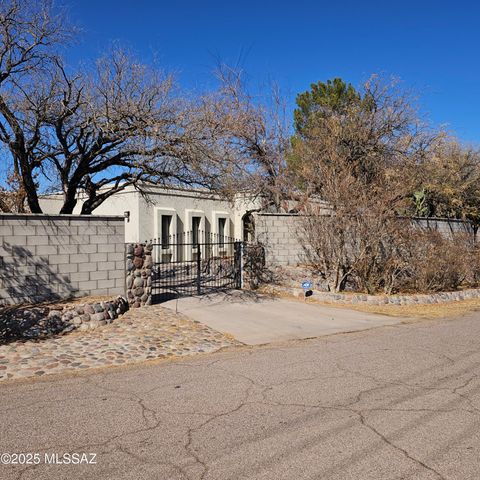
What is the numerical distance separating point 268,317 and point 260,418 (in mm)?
Answer: 6402

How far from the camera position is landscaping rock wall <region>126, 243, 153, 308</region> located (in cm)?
1130

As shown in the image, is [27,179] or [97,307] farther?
[27,179]

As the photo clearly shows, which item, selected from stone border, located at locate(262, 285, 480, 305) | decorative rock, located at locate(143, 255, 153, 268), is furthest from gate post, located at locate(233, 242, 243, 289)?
decorative rock, located at locate(143, 255, 153, 268)

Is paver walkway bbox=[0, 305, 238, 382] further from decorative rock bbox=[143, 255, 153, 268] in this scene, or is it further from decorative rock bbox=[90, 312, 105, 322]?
decorative rock bbox=[143, 255, 153, 268]

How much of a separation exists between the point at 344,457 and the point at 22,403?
12.4 ft

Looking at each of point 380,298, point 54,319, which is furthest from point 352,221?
point 54,319

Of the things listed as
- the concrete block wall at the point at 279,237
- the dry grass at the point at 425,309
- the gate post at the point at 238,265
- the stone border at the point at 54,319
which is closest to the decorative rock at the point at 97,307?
the stone border at the point at 54,319

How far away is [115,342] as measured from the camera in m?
8.30

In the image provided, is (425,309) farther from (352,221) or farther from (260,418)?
(260,418)

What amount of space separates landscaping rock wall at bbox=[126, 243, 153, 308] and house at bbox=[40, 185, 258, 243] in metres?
7.99

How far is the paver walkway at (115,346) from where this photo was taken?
22.8ft

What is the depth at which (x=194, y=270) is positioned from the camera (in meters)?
Result: 20.1

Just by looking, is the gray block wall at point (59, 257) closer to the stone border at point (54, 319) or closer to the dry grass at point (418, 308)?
the stone border at point (54, 319)

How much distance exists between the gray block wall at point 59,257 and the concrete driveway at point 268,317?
6.41ft
